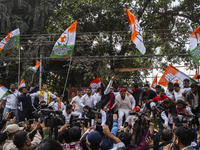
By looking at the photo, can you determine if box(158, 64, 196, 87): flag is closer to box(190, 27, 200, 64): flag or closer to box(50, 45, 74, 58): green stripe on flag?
box(190, 27, 200, 64): flag

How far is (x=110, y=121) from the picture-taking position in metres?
7.66

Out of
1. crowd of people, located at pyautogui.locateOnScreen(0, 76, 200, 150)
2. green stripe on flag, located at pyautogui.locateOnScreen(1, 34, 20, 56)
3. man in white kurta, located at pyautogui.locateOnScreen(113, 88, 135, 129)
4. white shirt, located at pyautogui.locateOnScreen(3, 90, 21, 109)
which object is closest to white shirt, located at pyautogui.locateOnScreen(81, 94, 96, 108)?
crowd of people, located at pyautogui.locateOnScreen(0, 76, 200, 150)

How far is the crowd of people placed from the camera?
317cm

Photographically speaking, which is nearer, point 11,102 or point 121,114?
point 121,114

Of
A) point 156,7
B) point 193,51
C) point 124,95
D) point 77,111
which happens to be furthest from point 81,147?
point 156,7

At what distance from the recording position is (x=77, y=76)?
1916 cm

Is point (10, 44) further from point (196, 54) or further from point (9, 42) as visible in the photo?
point (196, 54)

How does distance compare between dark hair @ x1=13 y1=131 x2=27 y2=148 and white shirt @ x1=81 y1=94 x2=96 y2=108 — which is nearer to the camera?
dark hair @ x1=13 y1=131 x2=27 y2=148

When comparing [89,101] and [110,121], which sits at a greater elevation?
[89,101]

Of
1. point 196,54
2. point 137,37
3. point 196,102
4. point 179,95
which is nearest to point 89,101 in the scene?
point 137,37

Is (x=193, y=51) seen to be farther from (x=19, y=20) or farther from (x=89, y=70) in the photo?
(x=19, y=20)

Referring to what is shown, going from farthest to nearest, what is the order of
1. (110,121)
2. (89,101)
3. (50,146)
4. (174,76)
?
(174,76) → (89,101) → (110,121) → (50,146)

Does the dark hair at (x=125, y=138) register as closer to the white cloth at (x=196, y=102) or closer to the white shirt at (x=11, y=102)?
the white cloth at (x=196, y=102)

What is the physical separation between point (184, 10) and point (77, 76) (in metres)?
9.27
